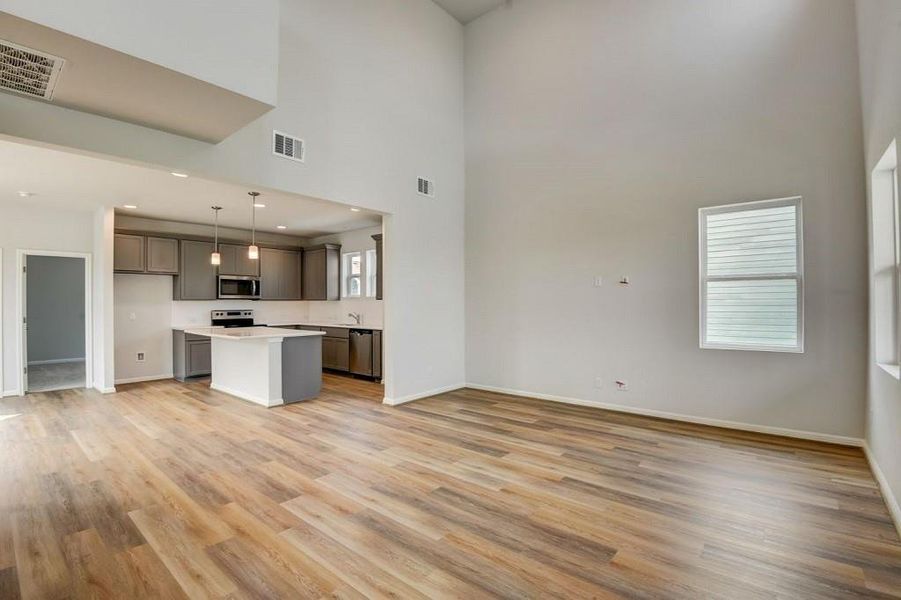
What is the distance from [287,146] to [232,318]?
5.00m

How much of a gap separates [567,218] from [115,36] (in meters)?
4.61

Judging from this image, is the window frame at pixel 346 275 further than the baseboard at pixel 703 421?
Yes

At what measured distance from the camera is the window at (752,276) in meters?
4.18

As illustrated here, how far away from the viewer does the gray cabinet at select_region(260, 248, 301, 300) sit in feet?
28.0

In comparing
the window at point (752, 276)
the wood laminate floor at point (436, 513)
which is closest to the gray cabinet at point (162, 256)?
the wood laminate floor at point (436, 513)

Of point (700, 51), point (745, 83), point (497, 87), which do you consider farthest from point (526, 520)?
point (497, 87)

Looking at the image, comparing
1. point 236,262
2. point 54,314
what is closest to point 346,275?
point 236,262

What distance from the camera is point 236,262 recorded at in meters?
8.12

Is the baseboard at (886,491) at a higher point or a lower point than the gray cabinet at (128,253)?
lower

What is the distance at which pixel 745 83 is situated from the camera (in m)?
4.37

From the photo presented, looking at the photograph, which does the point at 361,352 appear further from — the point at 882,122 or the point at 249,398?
the point at 882,122

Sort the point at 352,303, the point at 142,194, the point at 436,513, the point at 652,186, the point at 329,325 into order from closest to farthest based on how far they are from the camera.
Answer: the point at 436,513 → the point at 652,186 → the point at 142,194 → the point at 329,325 → the point at 352,303

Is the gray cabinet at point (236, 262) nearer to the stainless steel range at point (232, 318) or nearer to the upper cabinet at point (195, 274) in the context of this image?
the upper cabinet at point (195, 274)

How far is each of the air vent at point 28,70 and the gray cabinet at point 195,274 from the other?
5.07m
